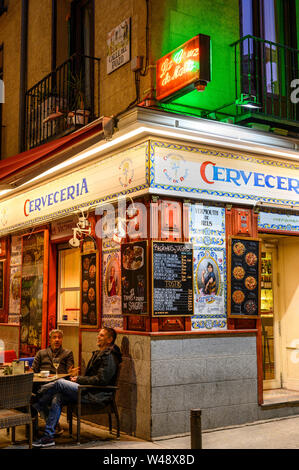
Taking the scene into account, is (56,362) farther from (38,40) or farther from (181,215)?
(38,40)

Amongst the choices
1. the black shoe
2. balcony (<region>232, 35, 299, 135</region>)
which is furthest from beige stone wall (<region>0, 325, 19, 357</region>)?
balcony (<region>232, 35, 299, 135</region>)

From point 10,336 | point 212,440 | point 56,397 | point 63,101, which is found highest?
point 63,101

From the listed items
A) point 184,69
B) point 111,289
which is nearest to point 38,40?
point 184,69

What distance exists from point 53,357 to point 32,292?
3.28 m

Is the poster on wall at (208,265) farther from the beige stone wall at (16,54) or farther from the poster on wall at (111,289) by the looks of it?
the beige stone wall at (16,54)

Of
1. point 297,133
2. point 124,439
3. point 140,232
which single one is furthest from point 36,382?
point 297,133

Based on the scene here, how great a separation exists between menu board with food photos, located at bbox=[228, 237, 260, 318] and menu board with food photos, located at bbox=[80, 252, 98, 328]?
2.15 metres

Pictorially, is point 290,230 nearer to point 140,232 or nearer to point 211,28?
point 140,232

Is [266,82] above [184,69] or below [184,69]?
above

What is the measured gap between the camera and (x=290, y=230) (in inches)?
354

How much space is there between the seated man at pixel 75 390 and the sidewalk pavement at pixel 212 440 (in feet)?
1.00

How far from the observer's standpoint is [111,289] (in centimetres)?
839

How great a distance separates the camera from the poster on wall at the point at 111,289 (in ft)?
26.9

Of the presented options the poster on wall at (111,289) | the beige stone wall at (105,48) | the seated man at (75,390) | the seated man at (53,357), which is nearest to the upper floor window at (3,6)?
the beige stone wall at (105,48)
